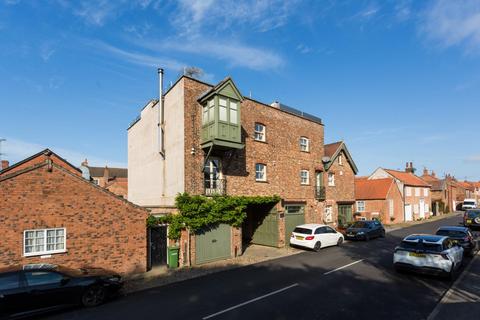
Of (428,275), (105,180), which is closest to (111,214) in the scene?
(428,275)

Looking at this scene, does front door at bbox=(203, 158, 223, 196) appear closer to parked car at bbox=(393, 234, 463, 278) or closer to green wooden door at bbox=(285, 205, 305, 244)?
green wooden door at bbox=(285, 205, 305, 244)

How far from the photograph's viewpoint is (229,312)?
871 cm

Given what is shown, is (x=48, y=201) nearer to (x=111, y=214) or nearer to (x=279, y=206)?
(x=111, y=214)

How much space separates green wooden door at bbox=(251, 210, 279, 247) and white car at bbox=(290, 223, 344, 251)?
1481 mm

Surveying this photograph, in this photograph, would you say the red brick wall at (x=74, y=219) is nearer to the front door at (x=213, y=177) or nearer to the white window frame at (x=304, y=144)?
the front door at (x=213, y=177)

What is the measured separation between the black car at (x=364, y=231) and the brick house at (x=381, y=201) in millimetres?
13081

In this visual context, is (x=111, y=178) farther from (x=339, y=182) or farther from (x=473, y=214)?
(x=473, y=214)

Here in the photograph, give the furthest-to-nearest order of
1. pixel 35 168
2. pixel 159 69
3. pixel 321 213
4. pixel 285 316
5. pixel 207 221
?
pixel 321 213 < pixel 159 69 < pixel 207 221 < pixel 35 168 < pixel 285 316

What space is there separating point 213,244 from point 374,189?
29.7 meters

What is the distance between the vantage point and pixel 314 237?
63.2ft

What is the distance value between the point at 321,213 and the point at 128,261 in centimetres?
1709

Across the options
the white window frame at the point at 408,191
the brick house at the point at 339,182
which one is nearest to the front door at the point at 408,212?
the white window frame at the point at 408,191

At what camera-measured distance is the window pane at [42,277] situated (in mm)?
8891

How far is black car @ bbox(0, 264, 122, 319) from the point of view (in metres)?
8.48
